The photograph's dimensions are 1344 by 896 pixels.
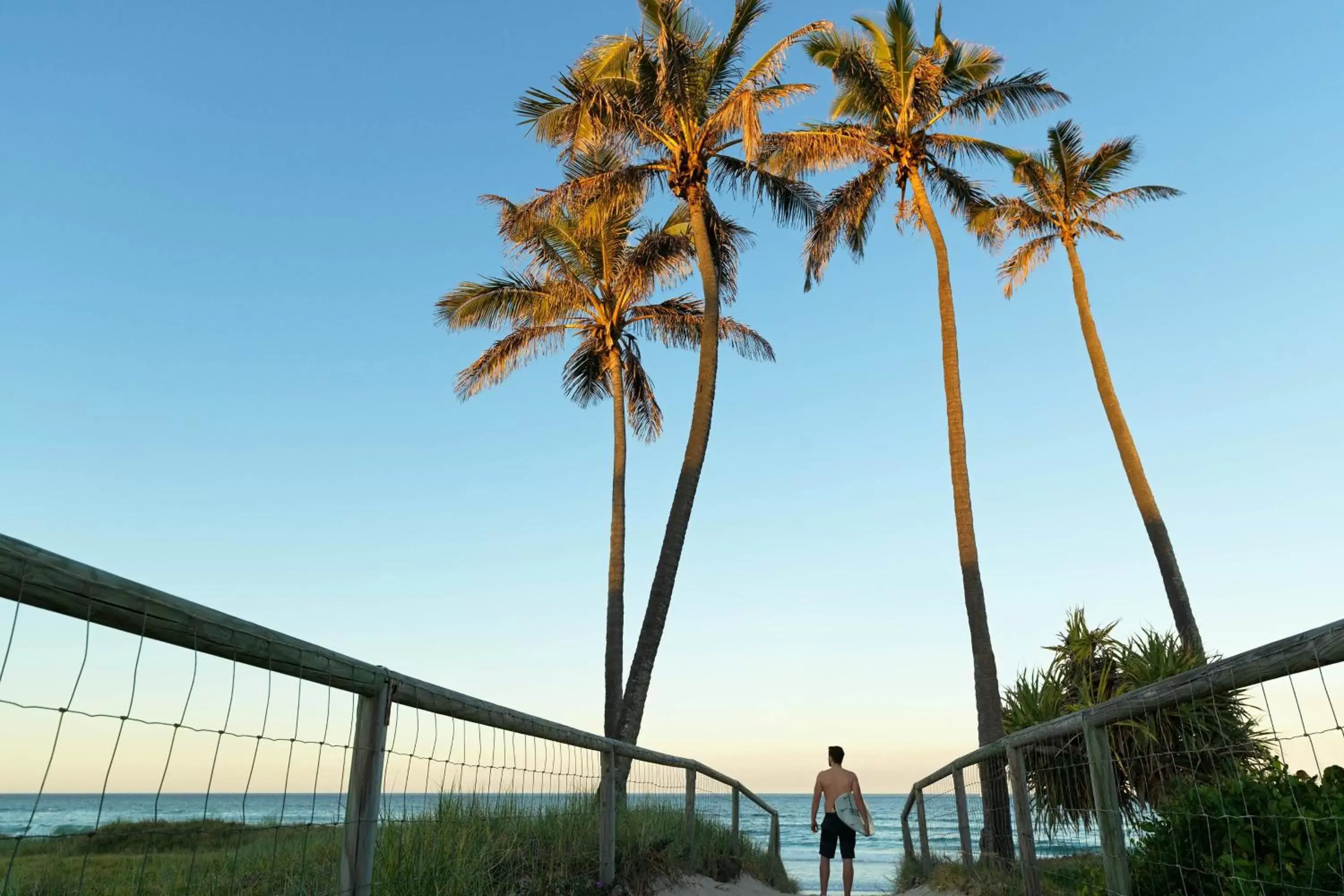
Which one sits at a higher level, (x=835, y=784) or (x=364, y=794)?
(x=835, y=784)

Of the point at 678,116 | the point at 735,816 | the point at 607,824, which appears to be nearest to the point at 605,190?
the point at 678,116

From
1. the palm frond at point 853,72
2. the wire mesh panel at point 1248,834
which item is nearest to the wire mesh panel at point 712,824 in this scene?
the wire mesh panel at point 1248,834

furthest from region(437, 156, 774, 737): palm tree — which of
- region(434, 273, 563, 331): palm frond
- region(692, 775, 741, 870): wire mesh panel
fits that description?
region(692, 775, 741, 870): wire mesh panel

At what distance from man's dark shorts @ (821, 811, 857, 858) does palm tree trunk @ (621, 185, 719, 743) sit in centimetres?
441

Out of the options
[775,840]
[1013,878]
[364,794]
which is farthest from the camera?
[775,840]

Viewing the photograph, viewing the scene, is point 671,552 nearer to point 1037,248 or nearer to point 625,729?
point 625,729

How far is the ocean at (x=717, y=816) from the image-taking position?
4.79 m

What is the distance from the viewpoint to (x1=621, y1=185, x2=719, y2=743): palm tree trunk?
1478cm

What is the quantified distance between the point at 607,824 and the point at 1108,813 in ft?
11.2

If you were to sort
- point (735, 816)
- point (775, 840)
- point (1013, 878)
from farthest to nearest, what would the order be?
point (775, 840) < point (735, 816) < point (1013, 878)

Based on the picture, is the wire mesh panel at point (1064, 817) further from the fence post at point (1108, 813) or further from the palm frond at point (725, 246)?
the palm frond at point (725, 246)

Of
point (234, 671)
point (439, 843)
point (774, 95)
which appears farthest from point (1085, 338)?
point (234, 671)

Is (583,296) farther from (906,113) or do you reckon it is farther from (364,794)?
(364,794)

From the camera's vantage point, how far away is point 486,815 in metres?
6.09
